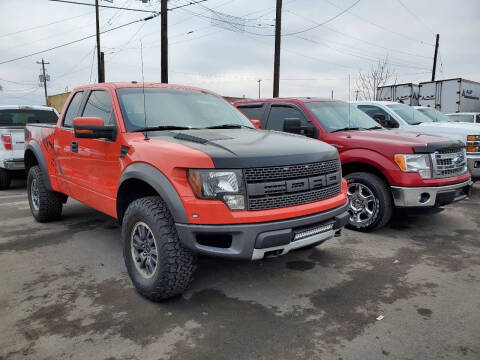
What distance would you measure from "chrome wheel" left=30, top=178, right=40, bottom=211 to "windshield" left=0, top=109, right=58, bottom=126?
13.0 feet

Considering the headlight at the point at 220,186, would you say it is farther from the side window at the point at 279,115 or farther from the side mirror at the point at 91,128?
the side window at the point at 279,115

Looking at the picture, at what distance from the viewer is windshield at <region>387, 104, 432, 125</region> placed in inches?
327

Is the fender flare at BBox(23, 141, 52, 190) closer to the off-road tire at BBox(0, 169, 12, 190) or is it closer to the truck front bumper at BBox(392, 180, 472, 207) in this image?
the off-road tire at BBox(0, 169, 12, 190)

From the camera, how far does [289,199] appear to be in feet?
9.51

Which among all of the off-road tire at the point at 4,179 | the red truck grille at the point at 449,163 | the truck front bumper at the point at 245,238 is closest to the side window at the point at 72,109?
the truck front bumper at the point at 245,238

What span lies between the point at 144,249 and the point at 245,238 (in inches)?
39.3

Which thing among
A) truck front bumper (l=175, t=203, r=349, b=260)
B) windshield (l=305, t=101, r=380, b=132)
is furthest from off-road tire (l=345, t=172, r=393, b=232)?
truck front bumper (l=175, t=203, r=349, b=260)

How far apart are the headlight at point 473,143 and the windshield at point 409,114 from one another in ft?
3.91

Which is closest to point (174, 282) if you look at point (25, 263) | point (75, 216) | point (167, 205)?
point (167, 205)

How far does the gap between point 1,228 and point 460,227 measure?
6.34 m

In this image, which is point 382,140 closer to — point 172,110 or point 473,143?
point 172,110

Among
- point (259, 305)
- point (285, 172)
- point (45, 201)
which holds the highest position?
point (285, 172)

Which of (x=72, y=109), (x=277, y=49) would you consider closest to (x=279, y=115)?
(x=72, y=109)

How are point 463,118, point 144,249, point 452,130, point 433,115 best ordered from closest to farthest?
1. point 144,249
2. point 452,130
3. point 433,115
4. point 463,118
